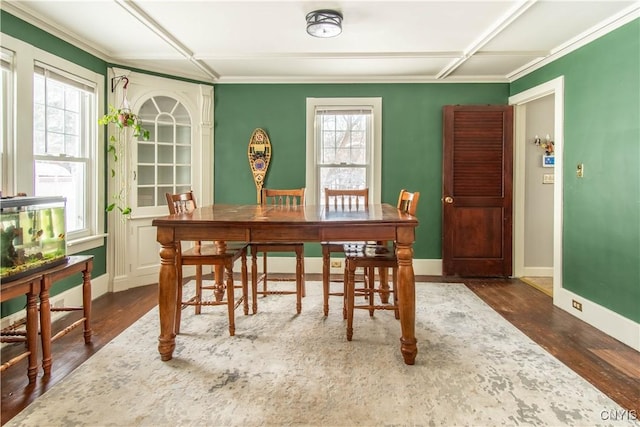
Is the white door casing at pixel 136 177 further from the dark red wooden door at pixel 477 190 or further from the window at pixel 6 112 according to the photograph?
the dark red wooden door at pixel 477 190

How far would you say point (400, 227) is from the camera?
87.7 inches

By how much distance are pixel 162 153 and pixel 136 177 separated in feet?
1.37

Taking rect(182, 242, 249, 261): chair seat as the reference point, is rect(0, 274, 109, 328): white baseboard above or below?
below

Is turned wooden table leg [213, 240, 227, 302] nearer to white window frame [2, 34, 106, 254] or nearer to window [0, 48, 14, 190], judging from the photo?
white window frame [2, 34, 106, 254]

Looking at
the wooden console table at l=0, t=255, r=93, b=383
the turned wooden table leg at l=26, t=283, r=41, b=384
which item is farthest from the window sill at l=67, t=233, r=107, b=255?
Answer: the turned wooden table leg at l=26, t=283, r=41, b=384

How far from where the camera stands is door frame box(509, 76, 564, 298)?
11.2 feet

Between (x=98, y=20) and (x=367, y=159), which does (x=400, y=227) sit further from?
(x=98, y=20)

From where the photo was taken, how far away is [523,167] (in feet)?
14.3

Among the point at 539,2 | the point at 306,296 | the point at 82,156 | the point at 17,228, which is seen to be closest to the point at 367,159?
the point at 306,296

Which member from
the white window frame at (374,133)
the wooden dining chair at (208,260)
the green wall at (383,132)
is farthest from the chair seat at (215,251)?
the white window frame at (374,133)

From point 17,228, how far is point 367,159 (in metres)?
3.43

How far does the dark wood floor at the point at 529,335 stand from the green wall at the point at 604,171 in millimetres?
333

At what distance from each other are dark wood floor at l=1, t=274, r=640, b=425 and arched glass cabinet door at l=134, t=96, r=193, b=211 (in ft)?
3.51

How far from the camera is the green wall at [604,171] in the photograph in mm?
2645
